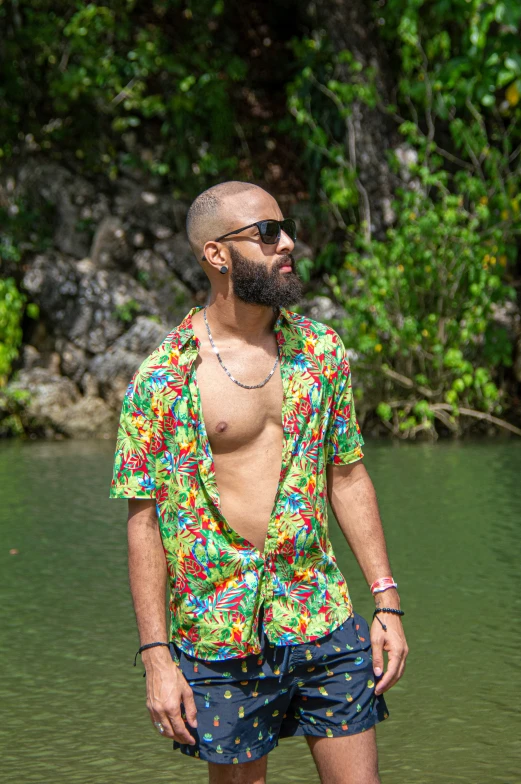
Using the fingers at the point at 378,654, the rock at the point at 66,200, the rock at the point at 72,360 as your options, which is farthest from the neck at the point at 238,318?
the rock at the point at 66,200

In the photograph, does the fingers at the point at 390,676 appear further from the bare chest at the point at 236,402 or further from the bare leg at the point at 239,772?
the bare chest at the point at 236,402

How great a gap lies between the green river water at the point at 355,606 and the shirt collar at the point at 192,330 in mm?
1525

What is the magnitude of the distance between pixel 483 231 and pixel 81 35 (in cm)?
669

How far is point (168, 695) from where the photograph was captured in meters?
2.27

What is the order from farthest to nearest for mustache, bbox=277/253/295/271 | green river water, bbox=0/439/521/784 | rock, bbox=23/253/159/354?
rock, bbox=23/253/159/354 < green river water, bbox=0/439/521/784 < mustache, bbox=277/253/295/271

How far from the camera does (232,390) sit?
2.47 metres

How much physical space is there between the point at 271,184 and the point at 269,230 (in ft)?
45.0

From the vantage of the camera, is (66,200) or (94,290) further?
(66,200)

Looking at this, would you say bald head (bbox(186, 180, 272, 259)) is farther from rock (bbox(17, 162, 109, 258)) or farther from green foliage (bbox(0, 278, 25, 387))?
rock (bbox(17, 162, 109, 258))

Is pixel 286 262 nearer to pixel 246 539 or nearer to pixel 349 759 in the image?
pixel 246 539

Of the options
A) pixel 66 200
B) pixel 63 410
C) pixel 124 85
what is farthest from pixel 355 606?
pixel 124 85

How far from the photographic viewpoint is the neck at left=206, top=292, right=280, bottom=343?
2.53 metres

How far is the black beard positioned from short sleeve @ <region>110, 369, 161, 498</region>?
30 cm

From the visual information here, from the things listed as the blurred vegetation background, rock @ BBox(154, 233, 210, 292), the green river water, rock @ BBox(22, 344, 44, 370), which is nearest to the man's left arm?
the green river water
